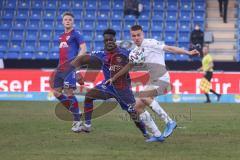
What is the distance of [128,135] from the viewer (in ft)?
39.5

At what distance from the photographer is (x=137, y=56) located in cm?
1097

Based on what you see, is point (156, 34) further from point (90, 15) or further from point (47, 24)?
point (47, 24)

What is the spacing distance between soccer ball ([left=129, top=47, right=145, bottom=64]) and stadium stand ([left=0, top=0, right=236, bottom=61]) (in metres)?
17.5

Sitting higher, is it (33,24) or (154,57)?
(33,24)

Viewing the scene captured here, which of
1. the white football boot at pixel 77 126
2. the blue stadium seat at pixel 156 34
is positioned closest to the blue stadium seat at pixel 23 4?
the blue stadium seat at pixel 156 34

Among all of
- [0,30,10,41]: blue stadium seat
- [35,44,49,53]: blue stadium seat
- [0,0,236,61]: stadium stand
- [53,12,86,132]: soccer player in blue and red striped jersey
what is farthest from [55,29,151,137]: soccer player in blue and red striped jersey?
[0,30,10,41]: blue stadium seat

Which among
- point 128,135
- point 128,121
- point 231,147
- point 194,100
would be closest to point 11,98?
point 194,100

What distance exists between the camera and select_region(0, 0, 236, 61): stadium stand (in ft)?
96.0

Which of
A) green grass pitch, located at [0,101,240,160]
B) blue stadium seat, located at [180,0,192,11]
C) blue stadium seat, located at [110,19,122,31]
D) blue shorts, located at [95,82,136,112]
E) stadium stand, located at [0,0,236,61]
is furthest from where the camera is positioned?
blue stadium seat, located at [180,0,192,11]

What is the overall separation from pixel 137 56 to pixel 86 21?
1970 cm

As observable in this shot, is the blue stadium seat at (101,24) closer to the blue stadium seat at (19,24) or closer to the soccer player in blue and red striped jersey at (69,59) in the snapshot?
the blue stadium seat at (19,24)

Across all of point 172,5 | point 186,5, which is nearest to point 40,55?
point 172,5

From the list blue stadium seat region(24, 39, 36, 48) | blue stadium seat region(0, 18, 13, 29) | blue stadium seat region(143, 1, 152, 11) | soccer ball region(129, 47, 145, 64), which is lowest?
blue stadium seat region(24, 39, 36, 48)

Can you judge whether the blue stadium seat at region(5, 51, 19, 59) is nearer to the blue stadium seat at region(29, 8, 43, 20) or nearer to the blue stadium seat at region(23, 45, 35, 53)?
the blue stadium seat at region(23, 45, 35, 53)
